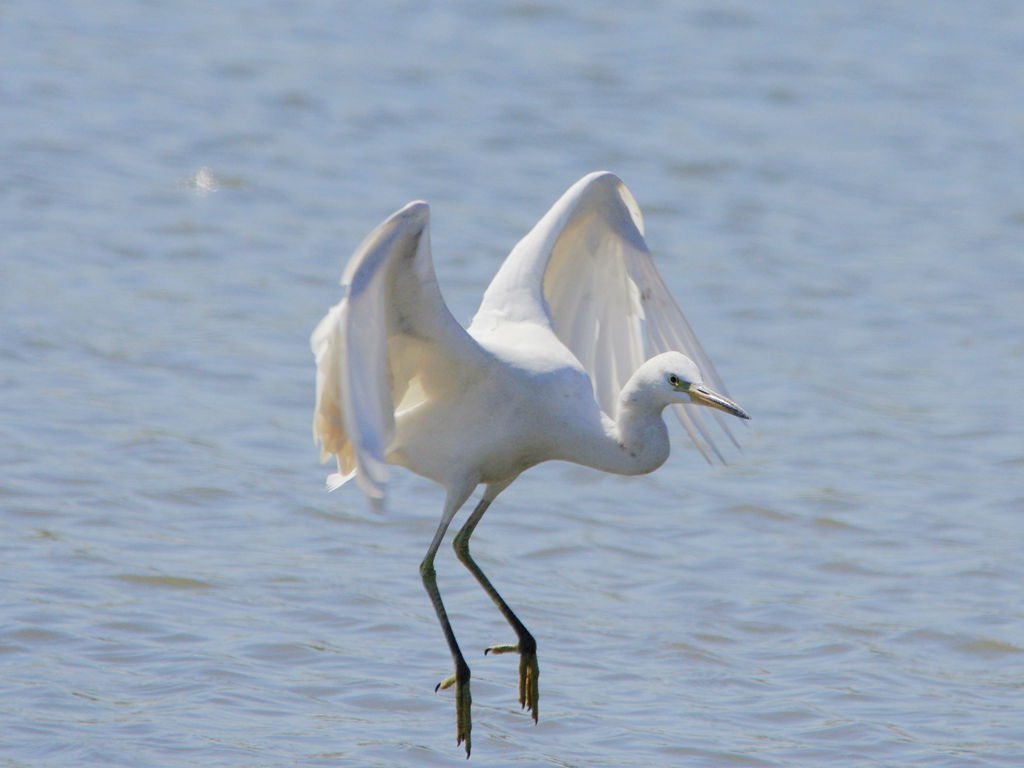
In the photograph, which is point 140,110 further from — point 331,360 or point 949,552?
point 331,360

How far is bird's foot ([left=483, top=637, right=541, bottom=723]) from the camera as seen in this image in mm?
6910

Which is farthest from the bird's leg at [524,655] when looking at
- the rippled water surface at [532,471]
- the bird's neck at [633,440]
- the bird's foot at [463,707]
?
the bird's neck at [633,440]

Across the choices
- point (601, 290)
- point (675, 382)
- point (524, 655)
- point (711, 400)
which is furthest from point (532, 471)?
point (711, 400)

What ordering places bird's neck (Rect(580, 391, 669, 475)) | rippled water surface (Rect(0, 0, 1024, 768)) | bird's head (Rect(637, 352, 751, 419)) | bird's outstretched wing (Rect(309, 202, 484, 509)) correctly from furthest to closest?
rippled water surface (Rect(0, 0, 1024, 768)) → bird's neck (Rect(580, 391, 669, 475)) → bird's head (Rect(637, 352, 751, 419)) → bird's outstretched wing (Rect(309, 202, 484, 509))

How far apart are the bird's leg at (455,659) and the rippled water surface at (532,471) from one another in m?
0.17

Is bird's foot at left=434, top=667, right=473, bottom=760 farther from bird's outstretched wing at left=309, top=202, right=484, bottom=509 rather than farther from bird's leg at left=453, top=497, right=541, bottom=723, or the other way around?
bird's outstretched wing at left=309, top=202, right=484, bottom=509

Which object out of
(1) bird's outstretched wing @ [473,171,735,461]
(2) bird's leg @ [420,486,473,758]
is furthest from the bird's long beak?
(1) bird's outstretched wing @ [473,171,735,461]

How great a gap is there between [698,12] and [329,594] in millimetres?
13357

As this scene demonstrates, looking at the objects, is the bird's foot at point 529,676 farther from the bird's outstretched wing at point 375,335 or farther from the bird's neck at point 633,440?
the bird's outstretched wing at point 375,335

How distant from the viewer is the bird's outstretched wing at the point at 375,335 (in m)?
5.43

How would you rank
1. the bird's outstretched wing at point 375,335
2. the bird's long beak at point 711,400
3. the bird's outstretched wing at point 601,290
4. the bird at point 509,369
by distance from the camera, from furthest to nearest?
the bird's outstretched wing at point 601,290 < the bird's long beak at point 711,400 < the bird at point 509,369 < the bird's outstretched wing at point 375,335

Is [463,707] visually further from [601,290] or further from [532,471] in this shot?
[532,471]

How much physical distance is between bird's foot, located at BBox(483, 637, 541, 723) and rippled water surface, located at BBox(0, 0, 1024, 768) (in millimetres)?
154

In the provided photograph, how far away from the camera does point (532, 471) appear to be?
Result: 9875 mm
